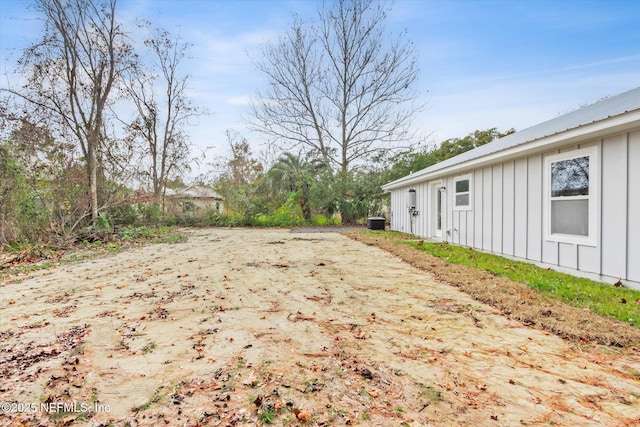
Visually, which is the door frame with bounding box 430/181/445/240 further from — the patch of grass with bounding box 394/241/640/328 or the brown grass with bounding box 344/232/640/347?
the brown grass with bounding box 344/232/640/347

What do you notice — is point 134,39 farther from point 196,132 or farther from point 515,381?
point 515,381

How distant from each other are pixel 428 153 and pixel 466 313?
17.4 m

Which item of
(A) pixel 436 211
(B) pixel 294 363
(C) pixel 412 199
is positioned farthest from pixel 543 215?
(C) pixel 412 199

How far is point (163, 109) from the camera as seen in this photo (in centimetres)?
1659

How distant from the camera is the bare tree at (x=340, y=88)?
18594 mm

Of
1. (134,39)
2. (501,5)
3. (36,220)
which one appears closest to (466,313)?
(36,220)

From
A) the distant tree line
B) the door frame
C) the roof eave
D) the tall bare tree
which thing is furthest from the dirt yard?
the tall bare tree

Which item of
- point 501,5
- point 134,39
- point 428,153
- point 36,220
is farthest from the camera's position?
point 428,153

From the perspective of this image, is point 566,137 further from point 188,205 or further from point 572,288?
point 188,205

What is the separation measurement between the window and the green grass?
89.7 inches

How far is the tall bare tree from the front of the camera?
31.1ft

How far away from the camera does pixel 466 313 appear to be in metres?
3.15

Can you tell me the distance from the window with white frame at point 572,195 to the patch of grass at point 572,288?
640 mm

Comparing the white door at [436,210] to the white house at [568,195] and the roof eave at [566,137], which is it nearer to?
the white house at [568,195]
